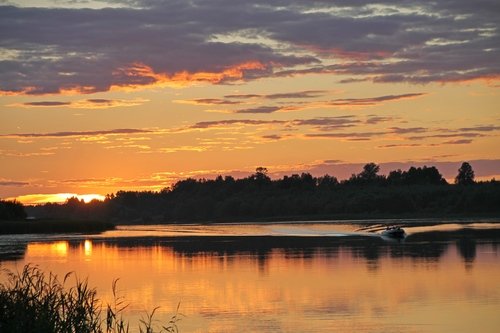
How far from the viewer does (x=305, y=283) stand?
36.7 metres

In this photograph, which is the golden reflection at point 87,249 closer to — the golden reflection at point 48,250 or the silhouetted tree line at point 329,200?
the golden reflection at point 48,250

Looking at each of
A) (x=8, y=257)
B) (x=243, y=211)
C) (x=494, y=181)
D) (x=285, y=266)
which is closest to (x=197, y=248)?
(x=8, y=257)

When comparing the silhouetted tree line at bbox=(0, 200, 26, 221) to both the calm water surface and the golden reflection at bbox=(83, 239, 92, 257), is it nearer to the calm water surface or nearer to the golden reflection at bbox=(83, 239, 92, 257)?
the golden reflection at bbox=(83, 239, 92, 257)

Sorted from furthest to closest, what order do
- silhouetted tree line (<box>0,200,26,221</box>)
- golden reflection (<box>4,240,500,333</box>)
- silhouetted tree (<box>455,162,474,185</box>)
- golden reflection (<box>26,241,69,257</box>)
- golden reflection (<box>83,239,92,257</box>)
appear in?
silhouetted tree (<box>455,162,474,185</box>) < silhouetted tree line (<box>0,200,26,221</box>) < golden reflection (<box>83,239,92,257</box>) < golden reflection (<box>26,241,69,257</box>) < golden reflection (<box>4,240,500,333</box>)

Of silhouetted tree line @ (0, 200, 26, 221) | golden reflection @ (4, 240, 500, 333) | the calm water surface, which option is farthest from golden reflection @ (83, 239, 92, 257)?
silhouetted tree line @ (0, 200, 26, 221)

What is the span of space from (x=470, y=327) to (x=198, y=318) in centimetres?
797

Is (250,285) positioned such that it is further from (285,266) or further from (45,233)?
(45,233)

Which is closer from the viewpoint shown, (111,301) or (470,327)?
(470,327)

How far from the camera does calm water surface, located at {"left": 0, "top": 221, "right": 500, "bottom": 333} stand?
26469 millimetres

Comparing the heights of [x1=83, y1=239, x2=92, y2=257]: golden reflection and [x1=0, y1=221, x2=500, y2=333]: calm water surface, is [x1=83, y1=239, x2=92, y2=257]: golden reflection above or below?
above

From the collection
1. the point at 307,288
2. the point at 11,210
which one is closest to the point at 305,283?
the point at 307,288

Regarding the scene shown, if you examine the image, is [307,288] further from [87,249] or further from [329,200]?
[329,200]

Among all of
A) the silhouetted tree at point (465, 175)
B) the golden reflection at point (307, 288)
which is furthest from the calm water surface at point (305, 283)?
the silhouetted tree at point (465, 175)

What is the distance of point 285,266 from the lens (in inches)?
1777
